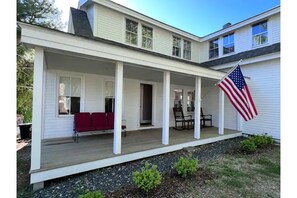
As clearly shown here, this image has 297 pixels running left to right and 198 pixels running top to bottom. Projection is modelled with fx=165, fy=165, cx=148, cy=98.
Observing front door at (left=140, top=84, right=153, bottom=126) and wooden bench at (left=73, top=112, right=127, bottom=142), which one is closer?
wooden bench at (left=73, top=112, right=127, bottom=142)

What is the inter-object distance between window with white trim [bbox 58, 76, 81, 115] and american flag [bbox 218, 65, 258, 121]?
205 inches

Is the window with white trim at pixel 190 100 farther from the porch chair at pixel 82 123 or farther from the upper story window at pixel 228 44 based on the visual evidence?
the porch chair at pixel 82 123

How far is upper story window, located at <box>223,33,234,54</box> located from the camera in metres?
10.1

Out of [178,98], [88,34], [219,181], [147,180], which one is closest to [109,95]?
[88,34]

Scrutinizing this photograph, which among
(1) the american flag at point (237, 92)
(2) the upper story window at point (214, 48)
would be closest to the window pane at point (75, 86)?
(1) the american flag at point (237, 92)

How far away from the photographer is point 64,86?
20.5 ft

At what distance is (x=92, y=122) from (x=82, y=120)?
1.16 ft

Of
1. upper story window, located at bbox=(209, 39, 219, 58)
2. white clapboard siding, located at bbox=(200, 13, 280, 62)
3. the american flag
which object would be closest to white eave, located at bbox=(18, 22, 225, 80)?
the american flag

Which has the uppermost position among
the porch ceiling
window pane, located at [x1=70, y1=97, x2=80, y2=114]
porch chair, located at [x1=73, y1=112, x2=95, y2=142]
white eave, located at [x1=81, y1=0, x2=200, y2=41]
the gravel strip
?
white eave, located at [x1=81, y1=0, x2=200, y2=41]

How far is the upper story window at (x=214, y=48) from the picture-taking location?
10.9m

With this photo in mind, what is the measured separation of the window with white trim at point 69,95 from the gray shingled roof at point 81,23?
2078mm

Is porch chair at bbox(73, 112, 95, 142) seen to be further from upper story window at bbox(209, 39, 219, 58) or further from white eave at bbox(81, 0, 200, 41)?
upper story window at bbox(209, 39, 219, 58)

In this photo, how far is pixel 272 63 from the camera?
7.57m
